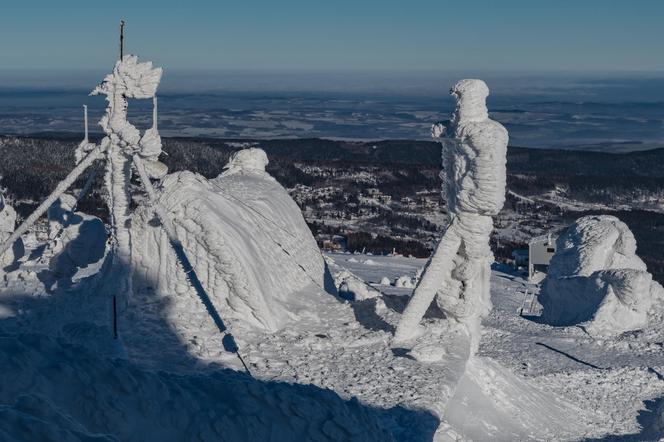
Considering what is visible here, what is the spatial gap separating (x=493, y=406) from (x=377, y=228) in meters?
32.3

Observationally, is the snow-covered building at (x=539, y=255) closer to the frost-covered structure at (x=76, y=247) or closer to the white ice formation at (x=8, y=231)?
the frost-covered structure at (x=76, y=247)

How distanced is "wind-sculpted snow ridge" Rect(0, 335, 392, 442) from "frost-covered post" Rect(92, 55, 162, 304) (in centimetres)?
433

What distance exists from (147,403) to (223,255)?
14.3ft

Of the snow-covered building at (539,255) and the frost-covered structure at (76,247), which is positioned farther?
the snow-covered building at (539,255)

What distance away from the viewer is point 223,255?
10.7 m

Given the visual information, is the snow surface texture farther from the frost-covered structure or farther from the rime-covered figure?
the frost-covered structure

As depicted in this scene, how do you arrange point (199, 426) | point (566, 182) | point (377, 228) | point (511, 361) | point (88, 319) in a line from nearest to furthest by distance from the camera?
1. point (199, 426)
2. point (88, 319)
3. point (511, 361)
4. point (377, 228)
5. point (566, 182)

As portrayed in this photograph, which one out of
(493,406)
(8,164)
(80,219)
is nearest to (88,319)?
(80,219)

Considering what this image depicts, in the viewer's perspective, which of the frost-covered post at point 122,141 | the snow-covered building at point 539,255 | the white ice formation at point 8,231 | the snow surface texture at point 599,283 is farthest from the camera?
the snow-covered building at point 539,255

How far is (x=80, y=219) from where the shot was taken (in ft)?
44.2

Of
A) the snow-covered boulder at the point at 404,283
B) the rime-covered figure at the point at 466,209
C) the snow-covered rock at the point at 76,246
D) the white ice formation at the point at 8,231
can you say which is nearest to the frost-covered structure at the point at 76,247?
the snow-covered rock at the point at 76,246

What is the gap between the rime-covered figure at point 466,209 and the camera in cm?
1028

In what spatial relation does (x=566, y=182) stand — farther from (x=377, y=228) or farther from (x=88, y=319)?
(x=88, y=319)

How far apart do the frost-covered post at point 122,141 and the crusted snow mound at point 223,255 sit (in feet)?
0.67
